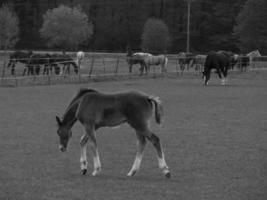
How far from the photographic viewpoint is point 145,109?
8898 mm

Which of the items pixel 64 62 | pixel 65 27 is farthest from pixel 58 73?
pixel 65 27

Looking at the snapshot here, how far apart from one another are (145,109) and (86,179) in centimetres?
127

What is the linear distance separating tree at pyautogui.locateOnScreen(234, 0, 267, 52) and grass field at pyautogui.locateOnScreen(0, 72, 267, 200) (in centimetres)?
5278

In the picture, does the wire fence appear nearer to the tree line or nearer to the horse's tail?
the horse's tail

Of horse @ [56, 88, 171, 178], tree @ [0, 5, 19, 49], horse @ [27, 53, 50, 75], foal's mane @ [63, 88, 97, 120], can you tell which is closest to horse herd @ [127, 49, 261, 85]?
horse @ [27, 53, 50, 75]

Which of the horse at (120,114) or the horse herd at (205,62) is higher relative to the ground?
the horse at (120,114)

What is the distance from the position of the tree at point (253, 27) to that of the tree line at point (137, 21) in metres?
8.76

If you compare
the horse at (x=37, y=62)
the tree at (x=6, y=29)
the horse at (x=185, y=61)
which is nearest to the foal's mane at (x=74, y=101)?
the horse at (x=37, y=62)

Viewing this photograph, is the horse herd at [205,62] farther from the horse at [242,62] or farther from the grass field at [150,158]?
the grass field at [150,158]

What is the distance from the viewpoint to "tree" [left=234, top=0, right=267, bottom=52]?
7231 centimetres

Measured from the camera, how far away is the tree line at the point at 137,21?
282ft

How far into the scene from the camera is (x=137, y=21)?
88062mm

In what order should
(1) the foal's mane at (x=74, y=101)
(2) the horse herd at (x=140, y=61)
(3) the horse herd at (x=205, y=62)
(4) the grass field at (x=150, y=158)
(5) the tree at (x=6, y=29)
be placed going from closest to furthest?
(4) the grass field at (x=150, y=158)
(1) the foal's mane at (x=74, y=101)
(3) the horse herd at (x=205, y=62)
(2) the horse herd at (x=140, y=61)
(5) the tree at (x=6, y=29)

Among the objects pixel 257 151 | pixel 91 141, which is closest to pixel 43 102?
pixel 257 151
